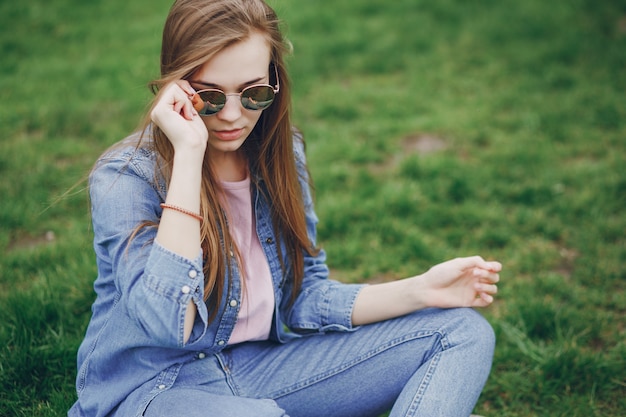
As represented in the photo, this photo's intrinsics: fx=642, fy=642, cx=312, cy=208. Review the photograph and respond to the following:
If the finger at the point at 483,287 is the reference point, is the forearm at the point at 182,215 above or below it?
above

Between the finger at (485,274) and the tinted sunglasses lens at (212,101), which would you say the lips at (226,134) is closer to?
the tinted sunglasses lens at (212,101)

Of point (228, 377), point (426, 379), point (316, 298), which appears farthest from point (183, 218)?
point (426, 379)

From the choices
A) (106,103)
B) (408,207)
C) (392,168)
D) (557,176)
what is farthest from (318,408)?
(106,103)

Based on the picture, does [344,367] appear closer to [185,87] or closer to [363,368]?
[363,368]

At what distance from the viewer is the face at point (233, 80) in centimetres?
201

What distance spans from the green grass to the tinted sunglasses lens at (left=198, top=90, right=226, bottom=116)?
49 cm

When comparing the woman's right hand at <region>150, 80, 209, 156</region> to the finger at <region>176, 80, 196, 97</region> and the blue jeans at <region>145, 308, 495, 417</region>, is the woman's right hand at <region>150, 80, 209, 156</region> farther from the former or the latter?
the blue jeans at <region>145, 308, 495, 417</region>

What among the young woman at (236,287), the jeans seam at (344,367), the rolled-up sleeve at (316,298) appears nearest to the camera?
the young woman at (236,287)

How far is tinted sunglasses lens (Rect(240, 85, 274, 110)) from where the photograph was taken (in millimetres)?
2057

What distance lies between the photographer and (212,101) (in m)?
2.00

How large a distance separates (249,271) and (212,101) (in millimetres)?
637

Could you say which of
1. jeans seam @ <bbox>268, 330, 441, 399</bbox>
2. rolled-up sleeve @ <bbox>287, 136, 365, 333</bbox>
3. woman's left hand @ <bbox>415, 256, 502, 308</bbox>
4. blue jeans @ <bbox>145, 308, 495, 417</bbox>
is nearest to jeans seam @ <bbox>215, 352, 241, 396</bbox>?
blue jeans @ <bbox>145, 308, 495, 417</bbox>

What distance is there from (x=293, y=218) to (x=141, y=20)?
505cm

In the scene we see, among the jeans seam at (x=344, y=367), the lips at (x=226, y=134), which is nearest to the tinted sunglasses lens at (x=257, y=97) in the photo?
the lips at (x=226, y=134)
